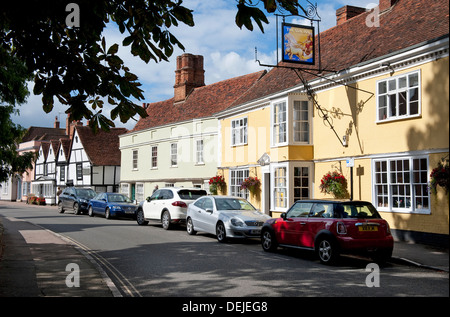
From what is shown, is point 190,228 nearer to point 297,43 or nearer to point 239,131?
point 297,43

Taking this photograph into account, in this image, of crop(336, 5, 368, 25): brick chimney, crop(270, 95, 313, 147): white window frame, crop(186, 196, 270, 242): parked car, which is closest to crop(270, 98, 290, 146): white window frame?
crop(270, 95, 313, 147): white window frame

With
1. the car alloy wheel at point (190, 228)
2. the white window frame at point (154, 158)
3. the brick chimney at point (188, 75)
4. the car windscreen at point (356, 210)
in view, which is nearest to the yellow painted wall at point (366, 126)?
the car windscreen at point (356, 210)

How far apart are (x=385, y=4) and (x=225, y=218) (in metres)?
12.0

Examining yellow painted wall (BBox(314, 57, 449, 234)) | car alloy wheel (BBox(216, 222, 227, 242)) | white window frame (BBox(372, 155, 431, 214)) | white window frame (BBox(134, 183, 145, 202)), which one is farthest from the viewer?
white window frame (BBox(134, 183, 145, 202))

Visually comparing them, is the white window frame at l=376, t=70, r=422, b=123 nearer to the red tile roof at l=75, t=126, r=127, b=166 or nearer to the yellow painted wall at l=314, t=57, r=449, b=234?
the yellow painted wall at l=314, t=57, r=449, b=234

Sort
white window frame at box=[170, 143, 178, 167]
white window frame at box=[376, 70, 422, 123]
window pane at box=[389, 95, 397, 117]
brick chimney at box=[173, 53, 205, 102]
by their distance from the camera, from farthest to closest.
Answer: brick chimney at box=[173, 53, 205, 102] < white window frame at box=[170, 143, 178, 167] < window pane at box=[389, 95, 397, 117] < white window frame at box=[376, 70, 422, 123]

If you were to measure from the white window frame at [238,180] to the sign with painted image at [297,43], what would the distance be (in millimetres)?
8467

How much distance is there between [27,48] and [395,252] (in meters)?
10.5

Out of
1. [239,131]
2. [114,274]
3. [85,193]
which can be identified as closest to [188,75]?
[85,193]

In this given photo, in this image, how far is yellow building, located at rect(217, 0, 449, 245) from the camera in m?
14.4

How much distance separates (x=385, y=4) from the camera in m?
19.8

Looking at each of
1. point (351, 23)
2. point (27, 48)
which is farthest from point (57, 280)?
point (351, 23)

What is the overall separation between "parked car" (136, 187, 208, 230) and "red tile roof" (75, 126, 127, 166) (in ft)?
90.0
